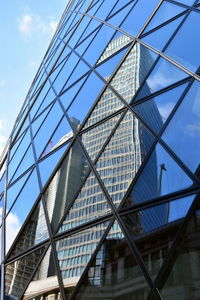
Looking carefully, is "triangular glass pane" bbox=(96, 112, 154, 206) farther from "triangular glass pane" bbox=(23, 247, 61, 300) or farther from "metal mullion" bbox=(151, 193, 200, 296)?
"triangular glass pane" bbox=(23, 247, 61, 300)

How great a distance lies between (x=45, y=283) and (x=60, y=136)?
17.4 feet

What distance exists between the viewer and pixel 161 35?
33.2 ft

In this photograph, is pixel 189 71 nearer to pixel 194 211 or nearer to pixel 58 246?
pixel 194 211

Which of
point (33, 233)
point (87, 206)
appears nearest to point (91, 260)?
point (87, 206)

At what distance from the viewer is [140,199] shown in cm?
700

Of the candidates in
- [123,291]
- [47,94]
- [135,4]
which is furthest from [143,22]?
[123,291]

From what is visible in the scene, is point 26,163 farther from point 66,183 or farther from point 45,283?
point 45,283

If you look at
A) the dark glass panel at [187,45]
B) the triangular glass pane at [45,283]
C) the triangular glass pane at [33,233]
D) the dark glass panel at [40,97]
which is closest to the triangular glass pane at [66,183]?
the triangular glass pane at [33,233]

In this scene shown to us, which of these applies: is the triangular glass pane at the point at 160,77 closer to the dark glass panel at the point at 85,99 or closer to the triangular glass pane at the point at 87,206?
the dark glass panel at the point at 85,99

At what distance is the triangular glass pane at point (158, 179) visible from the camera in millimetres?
6604

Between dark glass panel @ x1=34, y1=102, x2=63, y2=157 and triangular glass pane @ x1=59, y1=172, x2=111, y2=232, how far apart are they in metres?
4.43

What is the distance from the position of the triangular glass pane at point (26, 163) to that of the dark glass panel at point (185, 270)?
A: 7.88m

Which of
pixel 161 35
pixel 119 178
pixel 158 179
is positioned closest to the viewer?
pixel 158 179

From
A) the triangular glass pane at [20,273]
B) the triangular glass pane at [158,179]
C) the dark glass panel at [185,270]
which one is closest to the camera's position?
the dark glass panel at [185,270]
